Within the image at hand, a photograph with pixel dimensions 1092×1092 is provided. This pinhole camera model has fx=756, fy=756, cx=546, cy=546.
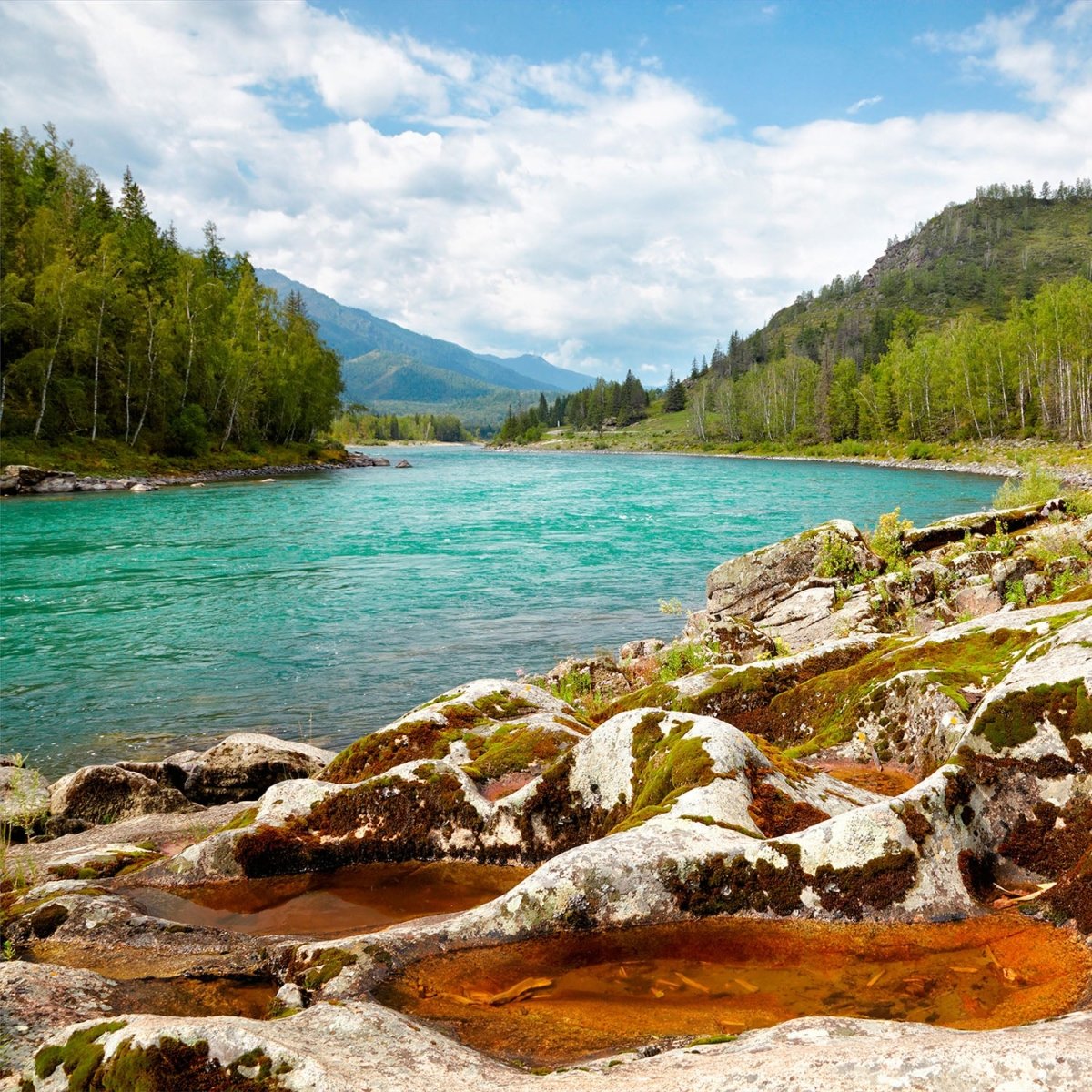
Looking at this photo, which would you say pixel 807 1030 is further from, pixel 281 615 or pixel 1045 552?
pixel 281 615

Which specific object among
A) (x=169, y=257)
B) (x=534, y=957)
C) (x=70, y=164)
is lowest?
(x=534, y=957)

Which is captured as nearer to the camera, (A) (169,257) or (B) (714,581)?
(B) (714,581)

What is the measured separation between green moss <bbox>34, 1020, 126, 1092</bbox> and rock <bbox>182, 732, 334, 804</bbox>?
8675 mm

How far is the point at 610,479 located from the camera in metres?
90.4

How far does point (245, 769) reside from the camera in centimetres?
1193

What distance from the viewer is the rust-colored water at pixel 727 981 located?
12.6 ft

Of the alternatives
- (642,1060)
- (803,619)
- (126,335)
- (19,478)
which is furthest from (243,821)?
(126,335)

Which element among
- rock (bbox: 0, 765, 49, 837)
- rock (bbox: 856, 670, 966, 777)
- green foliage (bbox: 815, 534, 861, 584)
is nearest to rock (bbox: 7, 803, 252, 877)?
rock (bbox: 0, 765, 49, 837)

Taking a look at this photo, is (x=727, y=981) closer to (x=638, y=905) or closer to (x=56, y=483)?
(x=638, y=905)

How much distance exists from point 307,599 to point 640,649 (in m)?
14.2

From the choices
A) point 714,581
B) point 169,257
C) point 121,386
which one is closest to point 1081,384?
point 714,581

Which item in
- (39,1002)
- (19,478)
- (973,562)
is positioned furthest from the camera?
(19,478)

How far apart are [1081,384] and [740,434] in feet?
288

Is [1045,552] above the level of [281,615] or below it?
above
